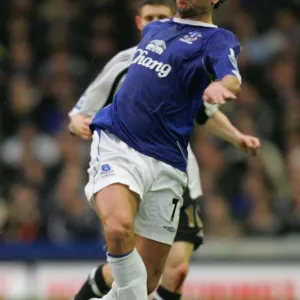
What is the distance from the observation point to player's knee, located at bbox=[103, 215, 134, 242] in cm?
575

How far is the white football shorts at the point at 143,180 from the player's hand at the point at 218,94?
778mm

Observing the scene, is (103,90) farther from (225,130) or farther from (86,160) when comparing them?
(86,160)

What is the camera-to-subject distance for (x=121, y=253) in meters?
5.80

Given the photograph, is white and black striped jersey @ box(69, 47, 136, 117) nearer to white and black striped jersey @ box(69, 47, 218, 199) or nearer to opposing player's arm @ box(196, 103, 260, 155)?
white and black striped jersey @ box(69, 47, 218, 199)

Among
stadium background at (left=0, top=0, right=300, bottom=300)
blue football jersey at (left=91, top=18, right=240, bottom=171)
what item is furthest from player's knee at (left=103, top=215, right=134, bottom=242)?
stadium background at (left=0, top=0, right=300, bottom=300)

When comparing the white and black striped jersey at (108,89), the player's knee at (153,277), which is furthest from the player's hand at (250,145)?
the player's knee at (153,277)

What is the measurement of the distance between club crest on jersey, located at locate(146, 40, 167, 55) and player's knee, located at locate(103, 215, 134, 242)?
3.15 feet

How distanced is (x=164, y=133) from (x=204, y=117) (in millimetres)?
915

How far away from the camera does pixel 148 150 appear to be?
6109 millimetres

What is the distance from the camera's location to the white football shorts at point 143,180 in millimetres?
6000

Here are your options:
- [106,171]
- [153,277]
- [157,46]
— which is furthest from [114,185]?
[157,46]

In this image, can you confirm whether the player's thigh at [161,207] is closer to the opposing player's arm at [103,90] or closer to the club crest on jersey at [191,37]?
the club crest on jersey at [191,37]

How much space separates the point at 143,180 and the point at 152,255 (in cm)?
46

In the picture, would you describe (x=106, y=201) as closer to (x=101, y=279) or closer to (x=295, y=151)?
(x=101, y=279)
